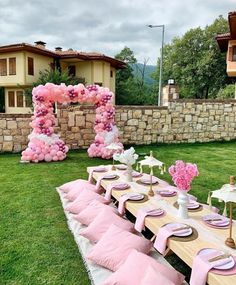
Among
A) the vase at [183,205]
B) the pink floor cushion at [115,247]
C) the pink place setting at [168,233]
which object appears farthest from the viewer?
the vase at [183,205]

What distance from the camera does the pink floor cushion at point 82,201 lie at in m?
4.55

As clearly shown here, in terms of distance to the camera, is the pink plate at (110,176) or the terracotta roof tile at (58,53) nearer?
the pink plate at (110,176)

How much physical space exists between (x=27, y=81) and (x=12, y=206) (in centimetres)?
1676

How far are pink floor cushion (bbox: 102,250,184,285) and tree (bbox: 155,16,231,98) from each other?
85.8 ft

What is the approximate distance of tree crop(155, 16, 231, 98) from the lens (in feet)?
88.3

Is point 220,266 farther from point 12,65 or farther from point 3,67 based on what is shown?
point 3,67

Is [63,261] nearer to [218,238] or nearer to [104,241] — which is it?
[104,241]

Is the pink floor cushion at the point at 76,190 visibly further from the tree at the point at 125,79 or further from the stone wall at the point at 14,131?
the tree at the point at 125,79

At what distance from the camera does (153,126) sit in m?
11.5

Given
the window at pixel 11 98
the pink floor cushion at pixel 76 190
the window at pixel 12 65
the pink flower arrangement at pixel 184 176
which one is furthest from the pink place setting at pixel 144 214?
the window at pixel 11 98

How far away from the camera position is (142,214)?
3.52 m

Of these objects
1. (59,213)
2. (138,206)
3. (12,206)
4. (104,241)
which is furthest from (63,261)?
(12,206)

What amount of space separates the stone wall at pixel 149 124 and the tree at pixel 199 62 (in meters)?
15.7

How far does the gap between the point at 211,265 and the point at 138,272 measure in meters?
0.62
